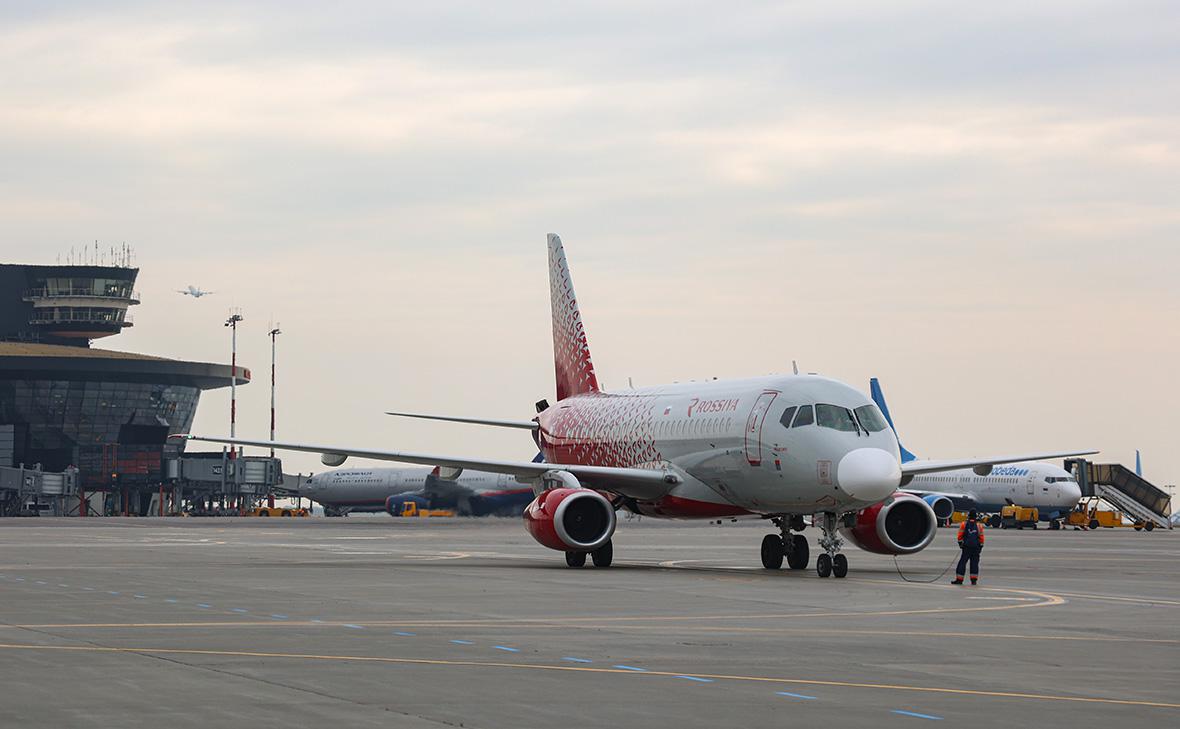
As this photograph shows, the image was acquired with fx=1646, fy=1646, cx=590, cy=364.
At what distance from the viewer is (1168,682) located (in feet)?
52.0

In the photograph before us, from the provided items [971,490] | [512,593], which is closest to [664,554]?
[512,593]

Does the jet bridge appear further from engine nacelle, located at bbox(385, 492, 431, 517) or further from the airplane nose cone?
the airplane nose cone

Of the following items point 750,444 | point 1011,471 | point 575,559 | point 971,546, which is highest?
point 1011,471

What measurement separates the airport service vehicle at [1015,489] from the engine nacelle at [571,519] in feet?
187

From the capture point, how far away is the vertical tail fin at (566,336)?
4969 cm

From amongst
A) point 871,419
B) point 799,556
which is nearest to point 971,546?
point 871,419

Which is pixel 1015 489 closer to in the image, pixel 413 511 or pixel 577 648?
pixel 413 511

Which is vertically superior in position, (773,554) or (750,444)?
(750,444)

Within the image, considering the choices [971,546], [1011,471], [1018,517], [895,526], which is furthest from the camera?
[1011,471]

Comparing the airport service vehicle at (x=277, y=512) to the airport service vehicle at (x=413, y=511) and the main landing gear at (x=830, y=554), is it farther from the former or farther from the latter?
the main landing gear at (x=830, y=554)

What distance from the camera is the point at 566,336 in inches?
2007

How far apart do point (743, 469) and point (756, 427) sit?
104 centimetres

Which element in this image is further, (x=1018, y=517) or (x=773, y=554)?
(x=1018, y=517)

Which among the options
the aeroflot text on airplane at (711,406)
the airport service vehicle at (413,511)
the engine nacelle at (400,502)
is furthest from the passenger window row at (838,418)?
the engine nacelle at (400,502)
